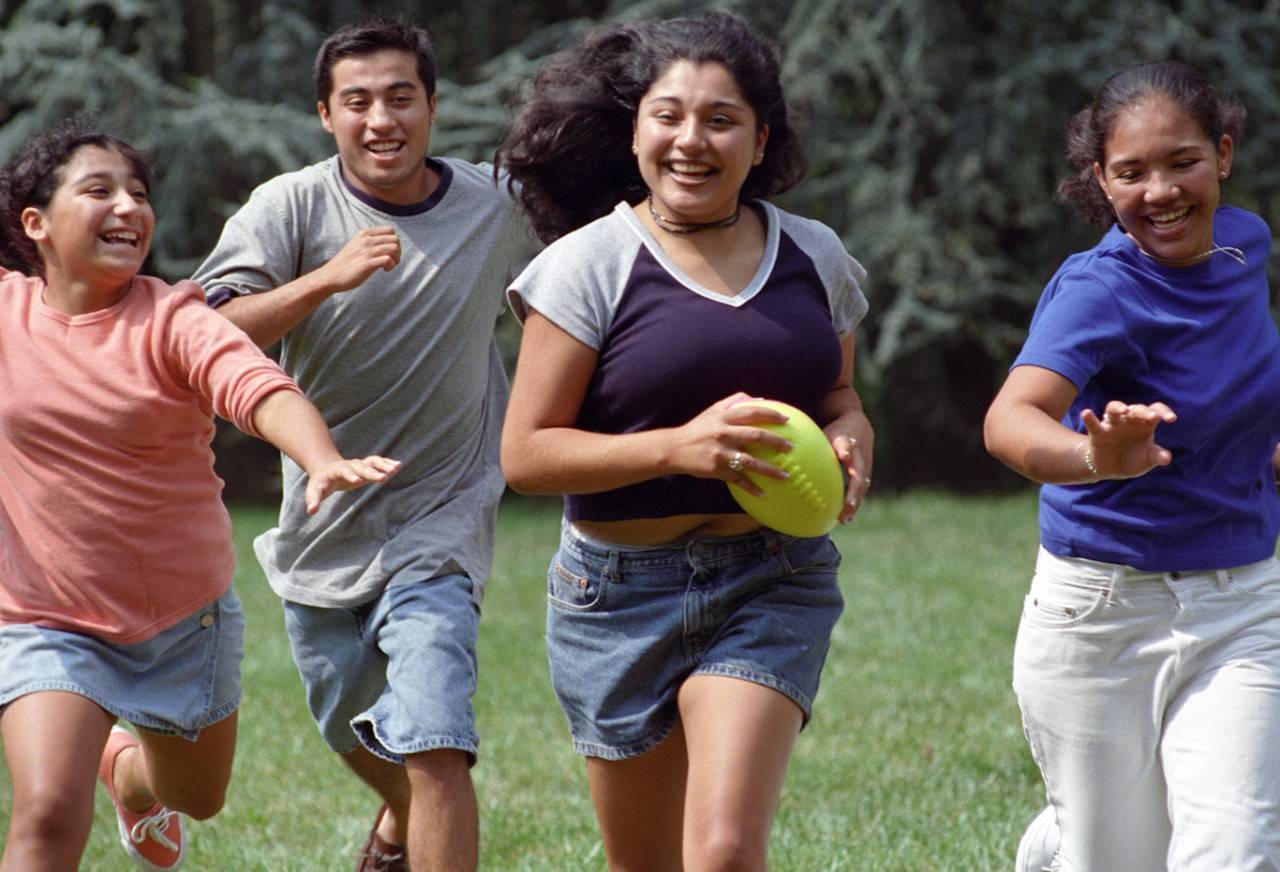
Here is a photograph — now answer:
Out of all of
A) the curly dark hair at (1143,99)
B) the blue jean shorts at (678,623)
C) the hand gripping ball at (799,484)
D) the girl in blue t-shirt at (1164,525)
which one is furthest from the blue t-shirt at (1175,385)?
the blue jean shorts at (678,623)

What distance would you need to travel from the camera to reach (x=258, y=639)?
8.96 metres

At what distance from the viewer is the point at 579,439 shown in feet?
11.9

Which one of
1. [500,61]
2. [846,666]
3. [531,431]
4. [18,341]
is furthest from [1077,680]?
[500,61]

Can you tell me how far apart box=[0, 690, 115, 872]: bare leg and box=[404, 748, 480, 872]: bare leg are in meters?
0.73

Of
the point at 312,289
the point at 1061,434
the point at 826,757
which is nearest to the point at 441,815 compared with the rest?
the point at 312,289

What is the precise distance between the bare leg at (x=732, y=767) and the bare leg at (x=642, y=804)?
8.0 inches

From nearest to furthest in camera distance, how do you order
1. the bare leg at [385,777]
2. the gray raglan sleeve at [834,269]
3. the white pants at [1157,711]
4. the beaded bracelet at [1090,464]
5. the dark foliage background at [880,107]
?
the beaded bracelet at [1090,464], the white pants at [1157,711], the gray raglan sleeve at [834,269], the bare leg at [385,777], the dark foliage background at [880,107]

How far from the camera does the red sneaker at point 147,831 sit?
17.0 ft

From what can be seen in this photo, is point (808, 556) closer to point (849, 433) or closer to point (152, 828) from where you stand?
point (849, 433)

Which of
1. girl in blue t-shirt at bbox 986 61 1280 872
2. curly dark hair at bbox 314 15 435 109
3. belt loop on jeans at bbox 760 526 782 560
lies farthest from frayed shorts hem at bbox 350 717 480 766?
curly dark hair at bbox 314 15 435 109

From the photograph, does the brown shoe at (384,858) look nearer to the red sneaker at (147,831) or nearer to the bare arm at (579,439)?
the red sneaker at (147,831)

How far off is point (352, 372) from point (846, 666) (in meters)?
3.90

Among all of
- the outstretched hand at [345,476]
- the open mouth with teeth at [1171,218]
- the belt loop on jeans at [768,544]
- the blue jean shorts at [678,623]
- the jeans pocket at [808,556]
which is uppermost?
the open mouth with teeth at [1171,218]

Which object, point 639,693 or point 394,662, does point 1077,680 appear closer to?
point 639,693
